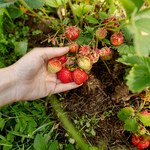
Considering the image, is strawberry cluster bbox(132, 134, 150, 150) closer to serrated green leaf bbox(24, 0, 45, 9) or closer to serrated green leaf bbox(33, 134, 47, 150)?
serrated green leaf bbox(33, 134, 47, 150)

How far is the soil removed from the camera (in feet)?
6.57

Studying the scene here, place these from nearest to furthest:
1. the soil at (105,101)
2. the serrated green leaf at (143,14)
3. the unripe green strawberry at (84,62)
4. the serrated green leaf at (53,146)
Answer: the serrated green leaf at (143,14), the unripe green strawberry at (84,62), the serrated green leaf at (53,146), the soil at (105,101)

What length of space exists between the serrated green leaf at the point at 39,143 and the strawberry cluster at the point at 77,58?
1.02 ft

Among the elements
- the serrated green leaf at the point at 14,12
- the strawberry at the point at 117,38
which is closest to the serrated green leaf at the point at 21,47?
the serrated green leaf at the point at 14,12

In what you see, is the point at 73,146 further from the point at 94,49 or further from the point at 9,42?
the point at 9,42

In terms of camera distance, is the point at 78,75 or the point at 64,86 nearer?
the point at 78,75

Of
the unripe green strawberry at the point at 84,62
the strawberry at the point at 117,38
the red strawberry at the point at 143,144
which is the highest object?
the strawberry at the point at 117,38

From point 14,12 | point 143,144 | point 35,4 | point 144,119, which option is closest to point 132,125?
point 144,119

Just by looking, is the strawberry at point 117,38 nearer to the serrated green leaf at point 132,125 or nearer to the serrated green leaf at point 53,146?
the serrated green leaf at point 132,125

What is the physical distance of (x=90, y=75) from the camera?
81.7 inches

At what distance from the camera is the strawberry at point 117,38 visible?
181cm

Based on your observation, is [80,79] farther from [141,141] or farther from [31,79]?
[141,141]

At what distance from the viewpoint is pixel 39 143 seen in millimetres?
1844

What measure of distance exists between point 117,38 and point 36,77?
1.50 ft
